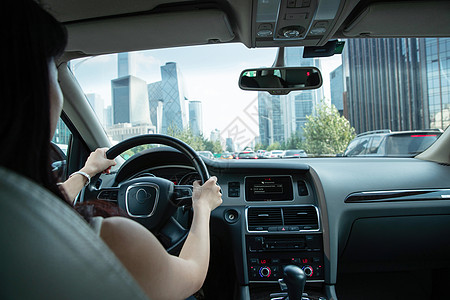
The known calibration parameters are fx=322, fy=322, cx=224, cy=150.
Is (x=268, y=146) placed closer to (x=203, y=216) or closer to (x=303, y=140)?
(x=303, y=140)

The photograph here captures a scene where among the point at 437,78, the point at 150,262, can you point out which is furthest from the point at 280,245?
the point at 437,78

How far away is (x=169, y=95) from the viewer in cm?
320

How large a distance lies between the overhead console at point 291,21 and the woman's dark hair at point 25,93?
Result: 4.96 ft

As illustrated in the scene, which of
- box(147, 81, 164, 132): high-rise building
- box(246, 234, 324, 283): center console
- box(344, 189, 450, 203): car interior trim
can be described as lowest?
box(246, 234, 324, 283): center console

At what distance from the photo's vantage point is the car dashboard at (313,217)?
2.53 m

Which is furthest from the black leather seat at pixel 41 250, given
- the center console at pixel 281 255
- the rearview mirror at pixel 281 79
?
the rearview mirror at pixel 281 79

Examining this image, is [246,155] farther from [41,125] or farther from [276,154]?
[41,125]

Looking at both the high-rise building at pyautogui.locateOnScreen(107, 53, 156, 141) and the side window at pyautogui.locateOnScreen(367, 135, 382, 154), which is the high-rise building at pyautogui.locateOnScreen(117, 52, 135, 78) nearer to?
the high-rise building at pyautogui.locateOnScreen(107, 53, 156, 141)

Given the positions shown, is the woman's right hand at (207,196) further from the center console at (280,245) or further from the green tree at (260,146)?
the green tree at (260,146)

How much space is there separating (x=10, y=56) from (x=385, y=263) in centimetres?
312

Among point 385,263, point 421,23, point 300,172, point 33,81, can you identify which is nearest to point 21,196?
point 33,81

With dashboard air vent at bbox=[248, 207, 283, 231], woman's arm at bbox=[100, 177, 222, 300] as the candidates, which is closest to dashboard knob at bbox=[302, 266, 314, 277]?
dashboard air vent at bbox=[248, 207, 283, 231]

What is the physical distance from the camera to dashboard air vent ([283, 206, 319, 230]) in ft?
8.34

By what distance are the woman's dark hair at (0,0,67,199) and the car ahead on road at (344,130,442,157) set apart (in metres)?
2.89
